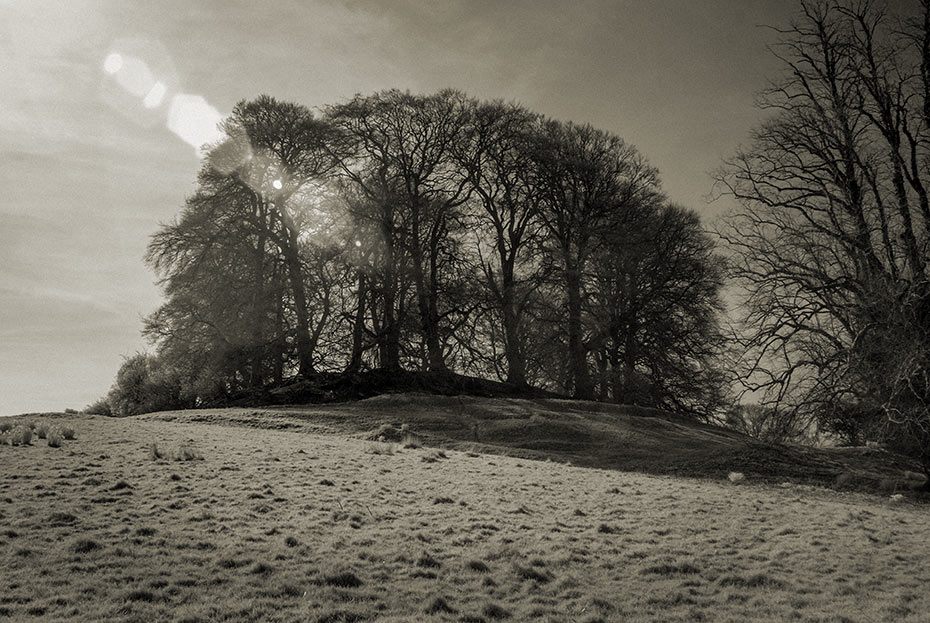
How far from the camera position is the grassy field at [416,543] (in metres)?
6.70

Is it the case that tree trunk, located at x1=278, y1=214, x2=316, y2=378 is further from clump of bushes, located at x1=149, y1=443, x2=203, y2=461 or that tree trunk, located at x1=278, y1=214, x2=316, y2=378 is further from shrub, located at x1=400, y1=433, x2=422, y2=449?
clump of bushes, located at x1=149, y1=443, x2=203, y2=461

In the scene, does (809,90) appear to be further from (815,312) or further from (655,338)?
(655,338)

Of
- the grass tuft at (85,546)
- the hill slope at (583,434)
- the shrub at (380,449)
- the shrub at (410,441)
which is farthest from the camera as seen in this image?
the shrub at (410,441)

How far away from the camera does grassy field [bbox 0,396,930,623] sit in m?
6.70

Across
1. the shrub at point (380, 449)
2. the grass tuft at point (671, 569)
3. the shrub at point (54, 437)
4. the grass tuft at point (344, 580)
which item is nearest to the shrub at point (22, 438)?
the shrub at point (54, 437)

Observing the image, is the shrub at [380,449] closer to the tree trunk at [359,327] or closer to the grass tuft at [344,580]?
the grass tuft at [344,580]

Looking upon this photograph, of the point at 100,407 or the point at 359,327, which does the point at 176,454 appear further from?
the point at 100,407

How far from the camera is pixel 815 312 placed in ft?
44.6

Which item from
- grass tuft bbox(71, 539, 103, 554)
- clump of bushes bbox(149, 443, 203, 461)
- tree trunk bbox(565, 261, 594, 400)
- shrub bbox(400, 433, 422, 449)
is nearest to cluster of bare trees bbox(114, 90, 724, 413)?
tree trunk bbox(565, 261, 594, 400)

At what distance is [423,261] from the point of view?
32625 mm

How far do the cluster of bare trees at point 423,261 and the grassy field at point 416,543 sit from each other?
14860 mm

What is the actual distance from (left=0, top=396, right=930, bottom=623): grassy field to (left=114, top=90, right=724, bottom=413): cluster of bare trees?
48.8 ft

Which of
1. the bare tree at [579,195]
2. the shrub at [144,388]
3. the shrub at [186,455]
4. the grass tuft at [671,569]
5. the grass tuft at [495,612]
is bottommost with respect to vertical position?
the grass tuft at [495,612]

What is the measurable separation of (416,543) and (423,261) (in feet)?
80.5
